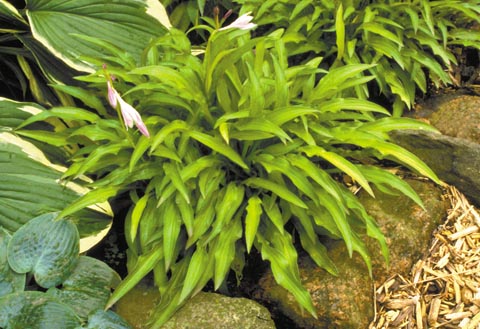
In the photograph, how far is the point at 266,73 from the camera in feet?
8.45

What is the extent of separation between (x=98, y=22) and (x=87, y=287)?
1.22 metres

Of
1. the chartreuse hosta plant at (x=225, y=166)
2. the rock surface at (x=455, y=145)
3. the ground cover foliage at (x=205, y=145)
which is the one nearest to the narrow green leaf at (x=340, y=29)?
the ground cover foliage at (x=205, y=145)

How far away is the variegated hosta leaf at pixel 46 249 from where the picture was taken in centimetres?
222

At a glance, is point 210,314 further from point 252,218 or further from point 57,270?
point 57,270

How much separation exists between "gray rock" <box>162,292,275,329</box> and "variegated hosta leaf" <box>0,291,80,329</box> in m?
0.35

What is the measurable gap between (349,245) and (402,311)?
1.69ft

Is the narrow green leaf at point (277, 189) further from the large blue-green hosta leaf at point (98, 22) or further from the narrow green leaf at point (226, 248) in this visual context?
the large blue-green hosta leaf at point (98, 22)

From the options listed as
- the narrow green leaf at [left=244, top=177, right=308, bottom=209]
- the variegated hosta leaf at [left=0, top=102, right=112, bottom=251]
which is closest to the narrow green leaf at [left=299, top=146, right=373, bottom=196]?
the narrow green leaf at [left=244, top=177, right=308, bottom=209]

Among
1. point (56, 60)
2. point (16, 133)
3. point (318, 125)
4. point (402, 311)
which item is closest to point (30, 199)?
point (16, 133)

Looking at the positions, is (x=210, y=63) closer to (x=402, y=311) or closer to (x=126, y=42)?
(x=126, y=42)

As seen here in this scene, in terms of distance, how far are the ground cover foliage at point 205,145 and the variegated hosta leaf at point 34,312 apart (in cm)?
17

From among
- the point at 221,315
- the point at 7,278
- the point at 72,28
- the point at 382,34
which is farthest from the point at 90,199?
the point at 382,34

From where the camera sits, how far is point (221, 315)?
7.21ft

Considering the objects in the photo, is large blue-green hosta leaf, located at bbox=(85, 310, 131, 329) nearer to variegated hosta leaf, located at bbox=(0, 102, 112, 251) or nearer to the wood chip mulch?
variegated hosta leaf, located at bbox=(0, 102, 112, 251)
